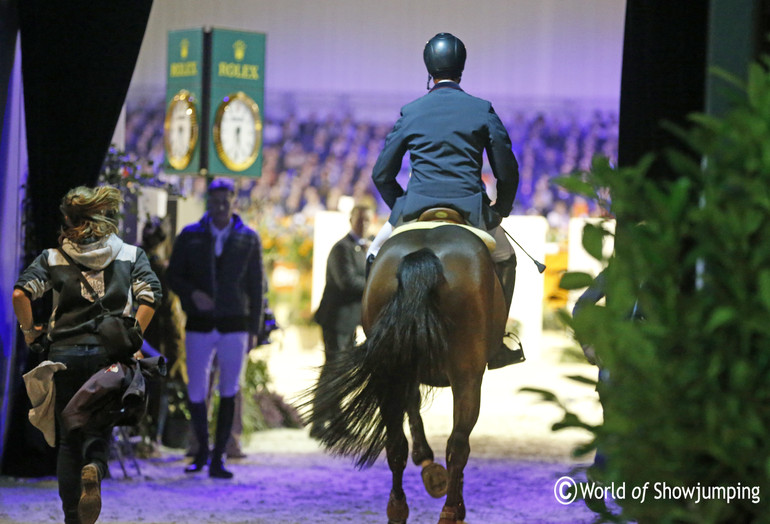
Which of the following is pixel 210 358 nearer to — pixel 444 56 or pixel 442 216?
pixel 442 216

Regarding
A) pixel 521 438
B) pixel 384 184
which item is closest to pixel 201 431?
pixel 384 184

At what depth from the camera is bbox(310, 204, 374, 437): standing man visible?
23.5ft

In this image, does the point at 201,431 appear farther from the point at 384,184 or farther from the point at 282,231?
the point at 282,231

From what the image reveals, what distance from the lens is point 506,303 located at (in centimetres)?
464

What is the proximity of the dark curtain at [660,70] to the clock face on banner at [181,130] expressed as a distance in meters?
3.81

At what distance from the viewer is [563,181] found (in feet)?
6.28

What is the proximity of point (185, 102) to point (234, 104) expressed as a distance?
0.39 metres

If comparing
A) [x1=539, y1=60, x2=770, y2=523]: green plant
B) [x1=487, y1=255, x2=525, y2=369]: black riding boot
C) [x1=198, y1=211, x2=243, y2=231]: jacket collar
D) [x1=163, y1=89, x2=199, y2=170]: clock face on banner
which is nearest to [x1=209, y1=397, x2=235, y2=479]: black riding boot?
[x1=198, y1=211, x2=243, y2=231]: jacket collar

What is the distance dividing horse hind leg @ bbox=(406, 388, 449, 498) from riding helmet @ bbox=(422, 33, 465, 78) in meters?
1.51

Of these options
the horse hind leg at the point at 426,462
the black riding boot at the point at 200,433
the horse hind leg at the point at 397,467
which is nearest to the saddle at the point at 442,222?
the horse hind leg at the point at 426,462

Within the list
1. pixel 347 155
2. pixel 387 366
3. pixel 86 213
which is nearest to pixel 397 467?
pixel 387 366

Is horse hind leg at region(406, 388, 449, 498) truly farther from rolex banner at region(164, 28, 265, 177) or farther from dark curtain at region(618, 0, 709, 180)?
rolex banner at region(164, 28, 265, 177)

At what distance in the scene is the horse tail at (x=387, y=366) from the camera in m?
4.09

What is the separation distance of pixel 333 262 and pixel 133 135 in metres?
6.81
